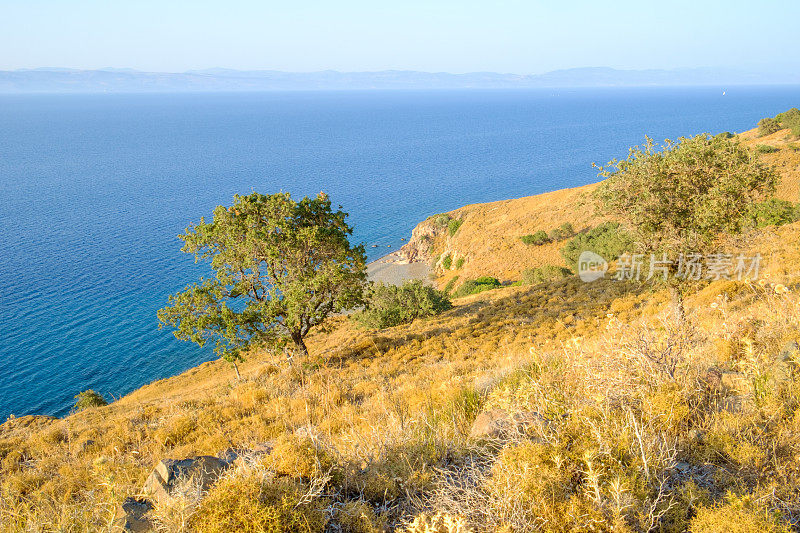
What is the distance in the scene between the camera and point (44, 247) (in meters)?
59.4

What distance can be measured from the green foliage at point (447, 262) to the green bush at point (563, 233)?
12497 millimetres

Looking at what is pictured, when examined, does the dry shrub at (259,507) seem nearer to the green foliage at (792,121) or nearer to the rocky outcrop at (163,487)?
the rocky outcrop at (163,487)

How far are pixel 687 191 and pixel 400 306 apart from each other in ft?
69.2

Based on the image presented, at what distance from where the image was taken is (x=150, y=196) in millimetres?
90438

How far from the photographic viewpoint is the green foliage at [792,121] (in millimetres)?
53628

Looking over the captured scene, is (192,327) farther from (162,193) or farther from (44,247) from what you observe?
(162,193)

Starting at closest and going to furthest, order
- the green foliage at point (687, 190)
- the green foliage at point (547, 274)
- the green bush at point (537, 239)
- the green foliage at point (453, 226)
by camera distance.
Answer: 1. the green foliage at point (687, 190)
2. the green foliage at point (547, 274)
3. the green bush at point (537, 239)
4. the green foliage at point (453, 226)

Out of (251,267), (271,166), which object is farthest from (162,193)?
(251,267)

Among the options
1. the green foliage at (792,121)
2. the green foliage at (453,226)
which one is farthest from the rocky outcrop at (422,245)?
the green foliage at (792,121)

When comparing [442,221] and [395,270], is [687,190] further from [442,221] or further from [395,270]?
[442,221]

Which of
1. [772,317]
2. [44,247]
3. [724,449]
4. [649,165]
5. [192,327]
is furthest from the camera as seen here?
[44,247]

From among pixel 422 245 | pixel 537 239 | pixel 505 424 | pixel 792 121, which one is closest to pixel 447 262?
pixel 422 245

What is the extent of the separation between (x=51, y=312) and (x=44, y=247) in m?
21.8

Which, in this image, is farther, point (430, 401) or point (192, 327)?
point (192, 327)
